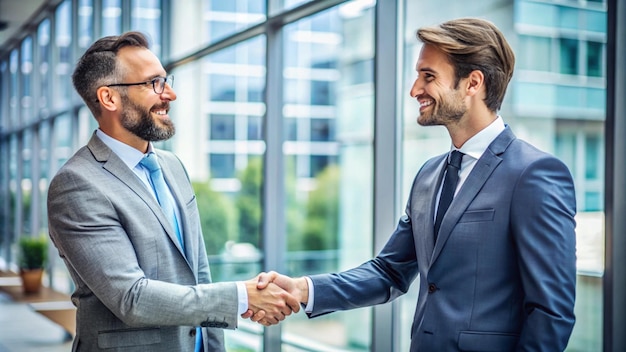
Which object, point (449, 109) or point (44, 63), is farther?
point (44, 63)

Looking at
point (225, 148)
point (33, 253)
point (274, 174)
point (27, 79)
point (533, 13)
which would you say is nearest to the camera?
point (533, 13)

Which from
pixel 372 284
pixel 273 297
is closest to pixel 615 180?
pixel 372 284

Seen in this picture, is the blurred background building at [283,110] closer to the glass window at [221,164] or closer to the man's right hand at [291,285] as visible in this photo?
the glass window at [221,164]

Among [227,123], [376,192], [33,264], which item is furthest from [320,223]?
[376,192]

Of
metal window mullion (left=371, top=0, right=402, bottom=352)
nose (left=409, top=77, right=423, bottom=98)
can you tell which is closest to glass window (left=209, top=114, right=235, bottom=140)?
metal window mullion (left=371, top=0, right=402, bottom=352)

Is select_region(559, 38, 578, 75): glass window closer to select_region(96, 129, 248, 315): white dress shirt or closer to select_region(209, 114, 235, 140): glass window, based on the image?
select_region(96, 129, 248, 315): white dress shirt

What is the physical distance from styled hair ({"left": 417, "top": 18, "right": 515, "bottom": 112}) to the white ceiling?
872cm

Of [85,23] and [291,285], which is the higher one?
[85,23]

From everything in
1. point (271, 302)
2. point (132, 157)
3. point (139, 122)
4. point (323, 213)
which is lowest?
point (323, 213)

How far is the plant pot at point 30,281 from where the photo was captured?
7.93 metres

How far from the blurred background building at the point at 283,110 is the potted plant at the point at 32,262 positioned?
585 millimetres

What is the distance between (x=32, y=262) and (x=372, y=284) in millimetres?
6841

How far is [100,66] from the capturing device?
2.20 metres

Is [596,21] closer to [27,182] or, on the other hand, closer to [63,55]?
[63,55]
